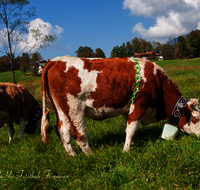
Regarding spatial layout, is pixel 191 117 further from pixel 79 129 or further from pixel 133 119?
pixel 79 129

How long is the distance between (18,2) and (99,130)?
29.1ft

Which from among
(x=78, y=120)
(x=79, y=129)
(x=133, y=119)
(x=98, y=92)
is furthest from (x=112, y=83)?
(x=79, y=129)

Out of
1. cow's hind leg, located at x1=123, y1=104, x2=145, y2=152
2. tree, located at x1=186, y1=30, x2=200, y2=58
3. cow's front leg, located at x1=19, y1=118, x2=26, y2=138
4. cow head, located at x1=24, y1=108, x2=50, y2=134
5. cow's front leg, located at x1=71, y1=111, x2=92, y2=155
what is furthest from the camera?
tree, located at x1=186, y1=30, x2=200, y2=58

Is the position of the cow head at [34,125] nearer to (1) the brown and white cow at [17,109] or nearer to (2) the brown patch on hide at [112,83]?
(1) the brown and white cow at [17,109]

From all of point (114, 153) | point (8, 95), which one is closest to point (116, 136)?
point (114, 153)

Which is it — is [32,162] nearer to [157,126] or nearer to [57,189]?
[57,189]

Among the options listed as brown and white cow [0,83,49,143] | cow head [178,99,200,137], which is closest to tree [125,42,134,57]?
brown and white cow [0,83,49,143]

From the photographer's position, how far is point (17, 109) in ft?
17.1

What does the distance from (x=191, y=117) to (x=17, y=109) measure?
15.9 feet

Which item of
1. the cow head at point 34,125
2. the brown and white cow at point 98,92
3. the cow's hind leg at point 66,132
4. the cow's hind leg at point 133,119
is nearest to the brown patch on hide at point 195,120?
the brown and white cow at point 98,92

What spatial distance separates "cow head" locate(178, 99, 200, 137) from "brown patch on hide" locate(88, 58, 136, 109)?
133 cm

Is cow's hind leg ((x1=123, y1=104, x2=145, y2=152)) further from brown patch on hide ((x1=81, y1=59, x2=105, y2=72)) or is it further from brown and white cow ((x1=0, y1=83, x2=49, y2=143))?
brown and white cow ((x1=0, y1=83, x2=49, y2=143))

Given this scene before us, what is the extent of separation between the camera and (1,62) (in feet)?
32.8

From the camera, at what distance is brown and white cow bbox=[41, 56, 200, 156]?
3268mm
